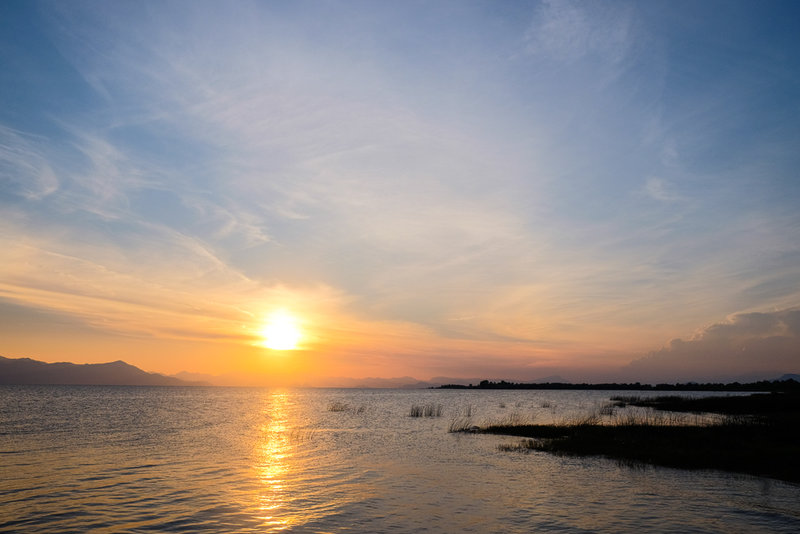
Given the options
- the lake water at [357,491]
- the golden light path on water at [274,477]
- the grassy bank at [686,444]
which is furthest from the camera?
the grassy bank at [686,444]

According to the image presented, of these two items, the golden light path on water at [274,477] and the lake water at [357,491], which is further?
the golden light path on water at [274,477]

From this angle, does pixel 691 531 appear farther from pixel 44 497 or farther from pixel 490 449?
pixel 44 497

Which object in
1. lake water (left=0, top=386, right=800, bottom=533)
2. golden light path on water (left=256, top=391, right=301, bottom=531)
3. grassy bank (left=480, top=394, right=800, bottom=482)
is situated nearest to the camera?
lake water (left=0, top=386, right=800, bottom=533)

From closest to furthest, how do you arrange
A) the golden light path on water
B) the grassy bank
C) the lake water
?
the lake water, the golden light path on water, the grassy bank

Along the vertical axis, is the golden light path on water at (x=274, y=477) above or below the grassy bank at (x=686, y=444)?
below

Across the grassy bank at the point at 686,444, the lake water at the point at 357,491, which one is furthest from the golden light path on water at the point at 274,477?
the grassy bank at the point at 686,444

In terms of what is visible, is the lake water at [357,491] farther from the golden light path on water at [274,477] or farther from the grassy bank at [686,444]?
the grassy bank at [686,444]

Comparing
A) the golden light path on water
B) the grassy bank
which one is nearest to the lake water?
the golden light path on water

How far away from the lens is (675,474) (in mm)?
24469

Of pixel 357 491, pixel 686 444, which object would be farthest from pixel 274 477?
pixel 686 444

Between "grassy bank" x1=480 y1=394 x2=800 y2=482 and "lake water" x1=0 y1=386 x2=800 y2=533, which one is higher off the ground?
"grassy bank" x1=480 y1=394 x2=800 y2=482

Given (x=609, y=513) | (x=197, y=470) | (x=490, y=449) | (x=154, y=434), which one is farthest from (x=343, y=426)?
(x=609, y=513)

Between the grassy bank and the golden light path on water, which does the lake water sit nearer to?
the golden light path on water

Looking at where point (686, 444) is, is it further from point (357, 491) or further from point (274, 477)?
point (274, 477)
